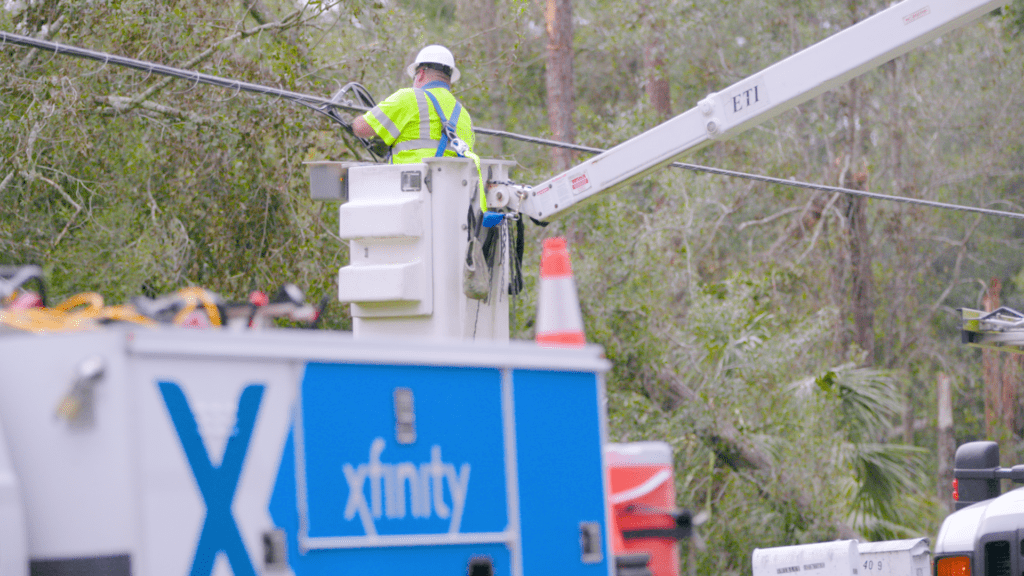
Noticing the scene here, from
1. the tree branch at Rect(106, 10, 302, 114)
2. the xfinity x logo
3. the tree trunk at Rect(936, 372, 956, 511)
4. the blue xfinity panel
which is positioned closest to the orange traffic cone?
the blue xfinity panel

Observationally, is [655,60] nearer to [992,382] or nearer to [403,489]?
[992,382]

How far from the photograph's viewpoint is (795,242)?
906 inches

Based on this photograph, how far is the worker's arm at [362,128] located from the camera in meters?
7.74

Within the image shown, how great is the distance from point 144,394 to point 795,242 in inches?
813

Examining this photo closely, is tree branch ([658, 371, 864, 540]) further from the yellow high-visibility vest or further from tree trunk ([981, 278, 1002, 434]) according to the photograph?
tree trunk ([981, 278, 1002, 434])

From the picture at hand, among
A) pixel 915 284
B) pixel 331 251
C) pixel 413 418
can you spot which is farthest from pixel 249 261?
pixel 915 284

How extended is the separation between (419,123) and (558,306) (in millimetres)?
3431

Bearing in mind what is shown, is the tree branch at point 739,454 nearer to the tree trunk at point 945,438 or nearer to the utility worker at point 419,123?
the utility worker at point 419,123

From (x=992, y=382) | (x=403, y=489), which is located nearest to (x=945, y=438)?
(x=992, y=382)

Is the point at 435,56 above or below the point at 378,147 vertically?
above

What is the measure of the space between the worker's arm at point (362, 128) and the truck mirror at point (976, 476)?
3982 mm

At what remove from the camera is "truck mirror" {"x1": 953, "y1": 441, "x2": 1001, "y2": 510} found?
7391 mm

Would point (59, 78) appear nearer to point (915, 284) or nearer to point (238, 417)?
point (238, 417)

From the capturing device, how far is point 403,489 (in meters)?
3.82
